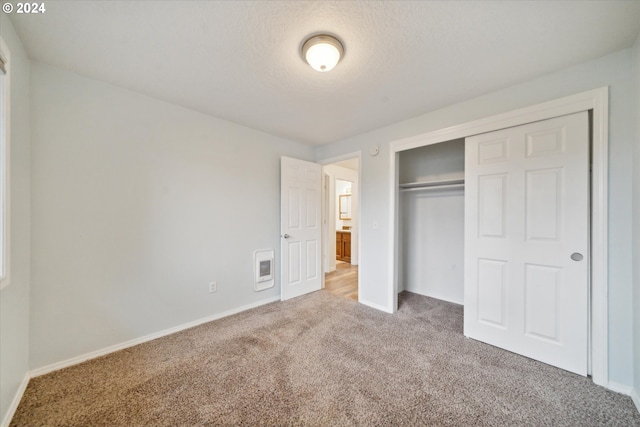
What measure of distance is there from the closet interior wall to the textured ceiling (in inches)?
43.8

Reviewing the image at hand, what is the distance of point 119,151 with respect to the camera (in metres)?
2.13

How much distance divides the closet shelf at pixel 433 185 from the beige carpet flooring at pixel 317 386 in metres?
1.73

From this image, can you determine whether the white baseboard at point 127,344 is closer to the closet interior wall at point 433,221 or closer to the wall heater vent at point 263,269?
the wall heater vent at point 263,269

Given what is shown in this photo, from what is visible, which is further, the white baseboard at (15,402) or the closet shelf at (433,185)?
the closet shelf at (433,185)

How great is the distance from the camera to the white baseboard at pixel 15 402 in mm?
1348

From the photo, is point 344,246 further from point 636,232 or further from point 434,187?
point 636,232

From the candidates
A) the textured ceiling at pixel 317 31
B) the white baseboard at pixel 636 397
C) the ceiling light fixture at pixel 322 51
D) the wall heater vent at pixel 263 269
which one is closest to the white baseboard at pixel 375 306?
the wall heater vent at pixel 263 269

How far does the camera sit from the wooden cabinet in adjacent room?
6.14 meters

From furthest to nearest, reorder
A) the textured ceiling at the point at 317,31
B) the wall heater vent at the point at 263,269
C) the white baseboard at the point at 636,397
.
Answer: the wall heater vent at the point at 263,269
the white baseboard at the point at 636,397
the textured ceiling at the point at 317,31

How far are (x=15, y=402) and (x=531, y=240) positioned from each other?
155 inches

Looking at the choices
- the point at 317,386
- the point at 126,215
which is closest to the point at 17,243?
the point at 126,215

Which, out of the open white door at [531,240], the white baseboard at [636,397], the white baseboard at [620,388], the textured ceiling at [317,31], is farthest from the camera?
the open white door at [531,240]

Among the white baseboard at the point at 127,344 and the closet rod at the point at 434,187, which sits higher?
the closet rod at the point at 434,187

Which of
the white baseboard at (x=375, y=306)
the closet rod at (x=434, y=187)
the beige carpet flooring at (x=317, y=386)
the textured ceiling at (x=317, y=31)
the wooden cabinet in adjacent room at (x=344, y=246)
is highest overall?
the textured ceiling at (x=317, y=31)
